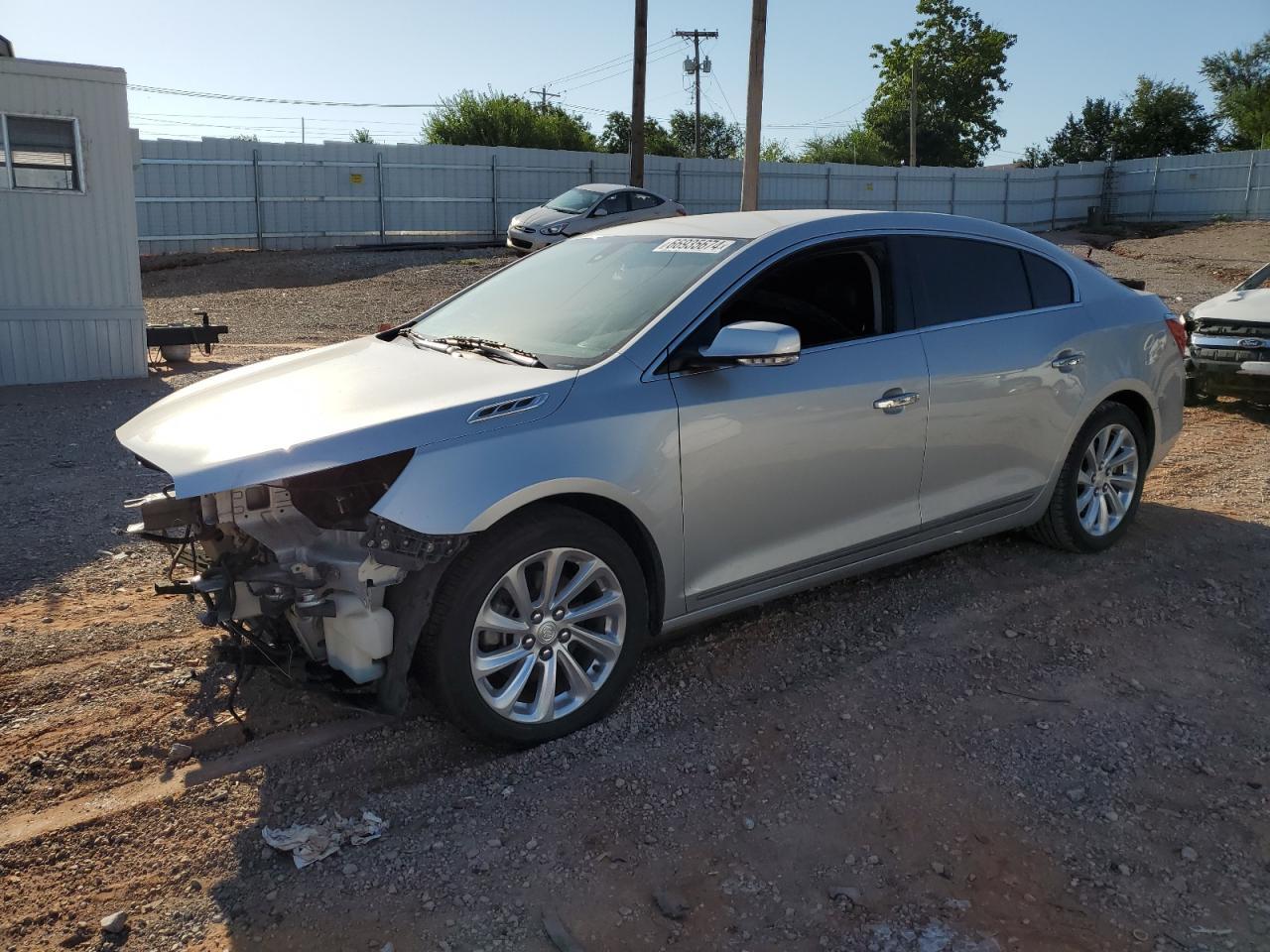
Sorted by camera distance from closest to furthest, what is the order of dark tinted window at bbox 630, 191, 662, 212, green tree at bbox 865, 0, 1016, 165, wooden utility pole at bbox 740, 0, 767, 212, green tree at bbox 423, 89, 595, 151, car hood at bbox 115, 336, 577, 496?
1. car hood at bbox 115, 336, 577, 496
2. wooden utility pole at bbox 740, 0, 767, 212
3. dark tinted window at bbox 630, 191, 662, 212
4. green tree at bbox 423, 89, 595, 151
5. green tree at bbox 865, 0, 1016, 165

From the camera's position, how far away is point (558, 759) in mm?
3752

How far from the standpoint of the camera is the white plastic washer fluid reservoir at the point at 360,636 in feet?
11.4

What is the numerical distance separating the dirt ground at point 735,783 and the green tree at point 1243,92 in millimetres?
52903

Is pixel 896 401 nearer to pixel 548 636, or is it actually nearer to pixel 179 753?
pixel 548 636

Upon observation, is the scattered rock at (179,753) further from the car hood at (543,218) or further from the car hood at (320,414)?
the car hood at (543,218)

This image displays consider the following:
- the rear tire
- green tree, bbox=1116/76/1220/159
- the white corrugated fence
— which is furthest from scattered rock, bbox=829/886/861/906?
green tree, bbox=1116/76/1220/159

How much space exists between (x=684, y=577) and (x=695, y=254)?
4.39 ft

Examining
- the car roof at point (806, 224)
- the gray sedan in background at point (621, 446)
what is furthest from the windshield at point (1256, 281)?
the car roof at point (806, 224)

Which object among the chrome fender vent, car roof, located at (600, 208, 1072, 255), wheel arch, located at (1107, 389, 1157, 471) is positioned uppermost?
car roof, located at (600, 208, 1072, 255)

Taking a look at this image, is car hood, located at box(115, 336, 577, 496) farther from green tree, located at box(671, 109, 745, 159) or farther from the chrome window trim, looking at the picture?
green tree, located at box(671, 109, 745, 159)

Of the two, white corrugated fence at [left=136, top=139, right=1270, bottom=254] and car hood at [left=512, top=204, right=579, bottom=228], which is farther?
white corrugated fence at [left=136, top=139, right=1270, bottom=254]

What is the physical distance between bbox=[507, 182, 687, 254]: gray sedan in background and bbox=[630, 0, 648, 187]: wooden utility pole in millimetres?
3651

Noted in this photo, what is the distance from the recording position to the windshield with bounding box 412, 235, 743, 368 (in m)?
4.21

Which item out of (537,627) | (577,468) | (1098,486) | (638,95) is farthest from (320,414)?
(638,95)
